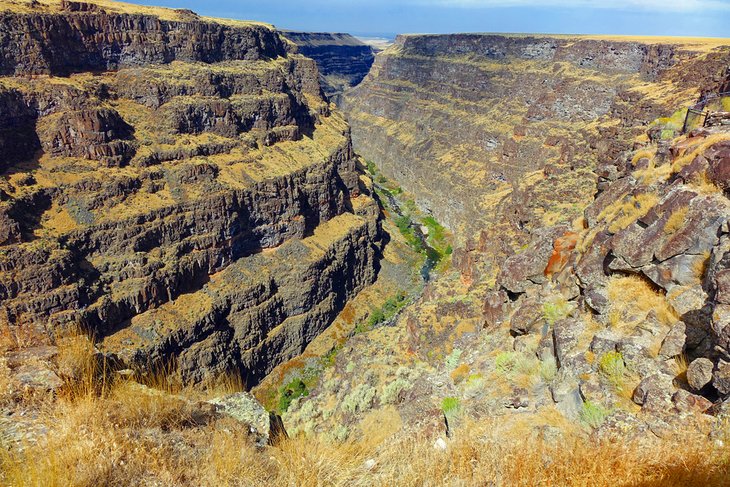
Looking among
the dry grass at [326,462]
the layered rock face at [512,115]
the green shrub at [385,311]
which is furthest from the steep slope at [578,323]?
the green shrub at [385,311]

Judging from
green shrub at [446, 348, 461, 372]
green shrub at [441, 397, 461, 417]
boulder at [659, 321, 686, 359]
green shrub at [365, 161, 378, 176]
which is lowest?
green shrub at [365, 161, 378, 176]

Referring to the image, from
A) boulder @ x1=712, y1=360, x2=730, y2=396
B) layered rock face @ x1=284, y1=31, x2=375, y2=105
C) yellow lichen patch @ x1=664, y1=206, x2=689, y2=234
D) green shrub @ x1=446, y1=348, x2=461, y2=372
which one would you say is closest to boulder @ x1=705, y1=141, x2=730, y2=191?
yellow lichen patch @ x1=664, y1=206, x2=689, y2=234

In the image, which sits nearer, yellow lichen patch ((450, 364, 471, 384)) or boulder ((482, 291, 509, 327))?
yellow lichen patch ((450, 364, 471, 384))

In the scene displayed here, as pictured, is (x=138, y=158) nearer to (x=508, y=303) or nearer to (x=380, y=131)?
(x=508, y=303)

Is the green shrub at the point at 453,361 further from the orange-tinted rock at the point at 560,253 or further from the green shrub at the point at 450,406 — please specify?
the orange-tinted rock at the point at 560,253

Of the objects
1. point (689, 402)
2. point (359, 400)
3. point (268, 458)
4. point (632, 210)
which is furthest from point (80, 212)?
point (689, 402)

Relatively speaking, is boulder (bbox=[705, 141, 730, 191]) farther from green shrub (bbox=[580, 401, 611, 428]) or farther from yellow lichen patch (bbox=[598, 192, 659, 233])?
green shrub (bbox=[580, 401, 611, 428])

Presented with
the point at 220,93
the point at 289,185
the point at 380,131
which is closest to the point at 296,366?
the point at 289,185

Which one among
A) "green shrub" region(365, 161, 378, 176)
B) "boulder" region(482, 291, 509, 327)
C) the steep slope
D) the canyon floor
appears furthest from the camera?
"green shrub" region(365, 161, 378, 176)
